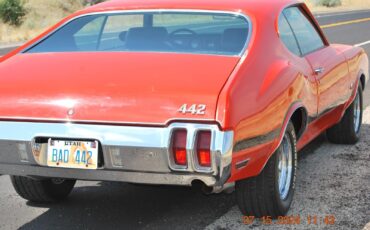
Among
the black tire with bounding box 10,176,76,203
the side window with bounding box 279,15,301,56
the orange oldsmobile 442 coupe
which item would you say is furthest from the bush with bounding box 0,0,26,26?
the side window with bounding box 279,15,301,56

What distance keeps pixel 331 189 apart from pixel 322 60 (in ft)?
3.46

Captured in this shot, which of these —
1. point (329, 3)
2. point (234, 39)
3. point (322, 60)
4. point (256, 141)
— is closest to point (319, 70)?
point (322, 60)

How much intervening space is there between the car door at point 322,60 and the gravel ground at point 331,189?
552mm

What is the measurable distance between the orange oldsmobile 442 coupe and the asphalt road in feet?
0.63

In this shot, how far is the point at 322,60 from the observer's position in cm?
511

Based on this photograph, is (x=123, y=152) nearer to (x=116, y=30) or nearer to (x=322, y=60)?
(x=116, y=30)

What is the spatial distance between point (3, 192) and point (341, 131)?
10.5 ft

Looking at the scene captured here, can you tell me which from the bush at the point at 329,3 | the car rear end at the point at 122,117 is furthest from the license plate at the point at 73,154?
the bush at the point at 329,3

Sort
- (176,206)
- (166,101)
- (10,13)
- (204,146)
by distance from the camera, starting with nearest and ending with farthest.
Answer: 1. (204,146)
2. (166,101)
3. (176,206)
4. (10,13)

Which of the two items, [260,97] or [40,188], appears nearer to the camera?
[260,97]

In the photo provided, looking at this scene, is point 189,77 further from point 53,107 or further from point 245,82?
point 53,107

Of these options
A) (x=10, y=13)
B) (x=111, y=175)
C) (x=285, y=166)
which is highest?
(x=111, y=175)

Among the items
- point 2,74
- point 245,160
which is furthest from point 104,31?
point 245,160

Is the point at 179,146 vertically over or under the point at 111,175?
over
